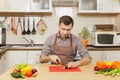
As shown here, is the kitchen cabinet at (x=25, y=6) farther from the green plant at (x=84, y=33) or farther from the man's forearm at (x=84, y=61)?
the man's forearm at (x=84, y=61)

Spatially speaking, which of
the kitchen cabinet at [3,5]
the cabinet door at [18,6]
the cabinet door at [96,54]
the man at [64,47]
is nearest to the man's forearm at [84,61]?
the man at [64,47]

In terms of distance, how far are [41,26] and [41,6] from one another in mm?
454

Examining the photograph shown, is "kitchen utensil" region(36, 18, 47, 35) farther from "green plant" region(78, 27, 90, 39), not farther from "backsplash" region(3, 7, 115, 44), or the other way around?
"green plant" region(78, 27, 90, 39)

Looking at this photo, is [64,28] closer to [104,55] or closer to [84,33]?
[104,55]

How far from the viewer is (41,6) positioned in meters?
4.39

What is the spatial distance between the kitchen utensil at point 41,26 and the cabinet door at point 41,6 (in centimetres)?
36

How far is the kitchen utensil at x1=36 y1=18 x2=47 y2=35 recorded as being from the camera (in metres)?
4.66

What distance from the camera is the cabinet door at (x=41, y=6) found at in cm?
433

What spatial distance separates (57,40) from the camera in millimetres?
3002

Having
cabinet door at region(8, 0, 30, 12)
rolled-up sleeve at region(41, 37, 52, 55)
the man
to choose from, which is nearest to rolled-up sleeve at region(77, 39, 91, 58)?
the man

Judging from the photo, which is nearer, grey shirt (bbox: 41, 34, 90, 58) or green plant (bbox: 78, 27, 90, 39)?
grey shirt (bbox: 41, 34, 90, 58)

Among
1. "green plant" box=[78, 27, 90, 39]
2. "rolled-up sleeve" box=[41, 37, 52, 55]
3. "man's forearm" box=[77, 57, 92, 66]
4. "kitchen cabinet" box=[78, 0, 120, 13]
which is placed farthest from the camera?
"green plant" box=[78, 27, 90, 39]

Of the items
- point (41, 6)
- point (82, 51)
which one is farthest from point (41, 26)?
point (82, 51)

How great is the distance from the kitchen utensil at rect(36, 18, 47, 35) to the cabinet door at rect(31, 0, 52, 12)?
359 millimetres
